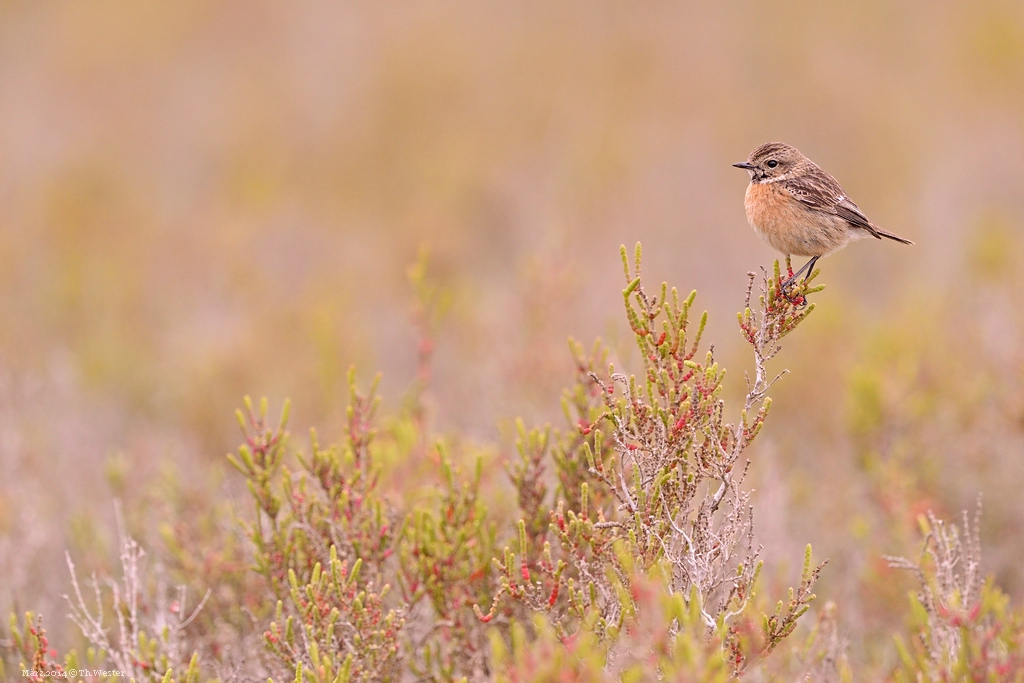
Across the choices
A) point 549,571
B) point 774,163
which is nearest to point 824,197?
point 774,163

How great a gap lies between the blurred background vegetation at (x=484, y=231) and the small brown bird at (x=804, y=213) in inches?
90.4

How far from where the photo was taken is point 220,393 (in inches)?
418

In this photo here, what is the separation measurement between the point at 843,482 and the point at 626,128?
1751 centimetres

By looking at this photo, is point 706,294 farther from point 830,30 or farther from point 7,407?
point 830,30

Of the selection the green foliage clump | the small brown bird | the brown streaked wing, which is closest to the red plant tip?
the green foliage clump

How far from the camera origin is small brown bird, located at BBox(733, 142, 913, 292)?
426cm

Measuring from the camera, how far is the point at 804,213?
426cm

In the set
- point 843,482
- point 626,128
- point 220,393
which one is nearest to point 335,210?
point 626,128

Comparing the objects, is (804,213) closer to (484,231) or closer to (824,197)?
(824,197)

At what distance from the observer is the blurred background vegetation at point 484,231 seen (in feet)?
Answer: 23.1

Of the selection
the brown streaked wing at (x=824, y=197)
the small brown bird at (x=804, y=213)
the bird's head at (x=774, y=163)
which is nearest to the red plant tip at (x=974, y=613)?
the small brown bird at (x=804, y=213)

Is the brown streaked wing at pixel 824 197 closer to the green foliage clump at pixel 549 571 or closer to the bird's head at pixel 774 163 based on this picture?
the bird's head at pixel 774 163

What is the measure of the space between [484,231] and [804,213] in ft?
48.9

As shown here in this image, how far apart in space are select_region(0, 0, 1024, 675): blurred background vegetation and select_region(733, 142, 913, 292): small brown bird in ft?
7.54
